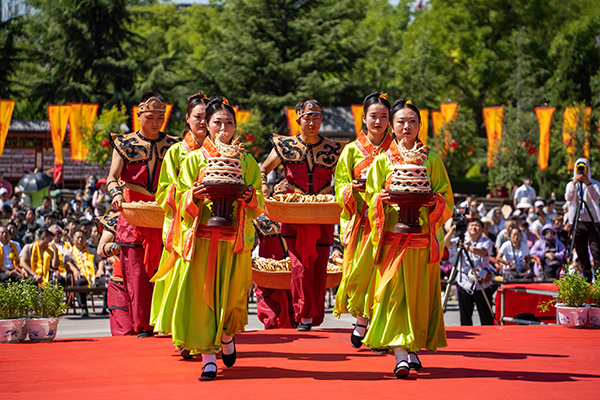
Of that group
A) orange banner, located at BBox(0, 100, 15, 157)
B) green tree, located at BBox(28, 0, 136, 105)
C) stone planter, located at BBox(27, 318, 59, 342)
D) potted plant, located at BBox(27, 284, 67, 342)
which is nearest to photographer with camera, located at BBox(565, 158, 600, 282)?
potted plant, located at BBox(27, 284, 67, 342)

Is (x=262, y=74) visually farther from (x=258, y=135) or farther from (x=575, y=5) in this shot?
(x=575, y=5)

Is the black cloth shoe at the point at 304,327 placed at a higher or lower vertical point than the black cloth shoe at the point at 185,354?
lower

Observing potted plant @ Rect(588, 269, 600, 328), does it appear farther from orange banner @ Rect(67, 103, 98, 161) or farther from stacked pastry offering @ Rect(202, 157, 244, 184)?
orange banner @ Rect(67, 103, 98, 161)

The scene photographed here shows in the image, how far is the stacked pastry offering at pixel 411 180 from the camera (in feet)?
17.2

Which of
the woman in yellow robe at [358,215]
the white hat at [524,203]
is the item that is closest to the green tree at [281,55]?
the white hat at [524,203]

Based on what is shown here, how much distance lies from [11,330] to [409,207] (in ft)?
11.3

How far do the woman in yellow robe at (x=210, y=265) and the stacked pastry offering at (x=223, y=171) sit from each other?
91mm

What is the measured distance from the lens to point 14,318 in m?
6.79

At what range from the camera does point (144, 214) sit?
6695 mm

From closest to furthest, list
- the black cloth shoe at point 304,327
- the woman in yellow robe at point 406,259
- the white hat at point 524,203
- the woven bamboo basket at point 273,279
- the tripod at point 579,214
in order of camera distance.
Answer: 1. the woman in yellow robe at point 406,259
2. the black cloth shoe at point 304,327
3. the woven bamboo basket at point 273,279
4. the tripod at point 579,214
5. the white hat at point 524,203

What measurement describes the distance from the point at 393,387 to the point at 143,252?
2984 millimetres

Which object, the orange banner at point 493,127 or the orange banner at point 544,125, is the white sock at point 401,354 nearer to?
the orange banner at point 544,125

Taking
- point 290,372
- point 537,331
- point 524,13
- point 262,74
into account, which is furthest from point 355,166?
point 524,13

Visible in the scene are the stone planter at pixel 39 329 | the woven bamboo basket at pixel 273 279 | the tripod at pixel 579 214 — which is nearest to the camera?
the stone planter at pixel 39 329
